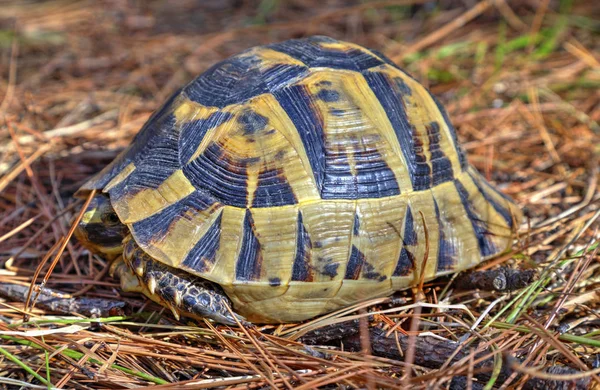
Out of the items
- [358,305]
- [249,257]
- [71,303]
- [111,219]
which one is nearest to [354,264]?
[358,305]

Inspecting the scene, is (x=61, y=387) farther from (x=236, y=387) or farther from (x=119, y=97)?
(x=119, y=97)

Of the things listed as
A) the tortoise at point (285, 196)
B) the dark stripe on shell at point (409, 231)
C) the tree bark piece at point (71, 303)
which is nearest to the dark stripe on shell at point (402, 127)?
the tortoise at point (285, 196)

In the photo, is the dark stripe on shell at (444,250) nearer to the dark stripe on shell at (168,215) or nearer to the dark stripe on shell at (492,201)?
the dark stripe on shell at (492,201)

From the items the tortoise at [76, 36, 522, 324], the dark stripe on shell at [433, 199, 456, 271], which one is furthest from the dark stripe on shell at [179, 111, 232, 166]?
the dark stripe on shell at [433, 199, 456, 271]

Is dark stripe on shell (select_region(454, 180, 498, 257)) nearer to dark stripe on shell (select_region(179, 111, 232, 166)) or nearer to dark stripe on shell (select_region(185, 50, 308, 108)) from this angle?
dark stripe on shell (select_region(185, 50, 308, 108))

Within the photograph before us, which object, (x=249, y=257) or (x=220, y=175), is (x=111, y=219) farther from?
(x=249, y=257)

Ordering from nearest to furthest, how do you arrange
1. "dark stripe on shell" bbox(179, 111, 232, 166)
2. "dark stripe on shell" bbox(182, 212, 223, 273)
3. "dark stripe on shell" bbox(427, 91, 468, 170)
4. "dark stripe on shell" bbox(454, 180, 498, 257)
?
1. "dark stripe on shell" bbox(182, 212, 223, 273)
2. "dark stripe on shell" bbox(179, 111, 232, 166)
3. "dark stripe on shell" bbox(454, 180, 498, 257)
4. "dark stripe on shell" bbox(427, 91, 468, 170)

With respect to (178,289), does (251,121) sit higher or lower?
higher
